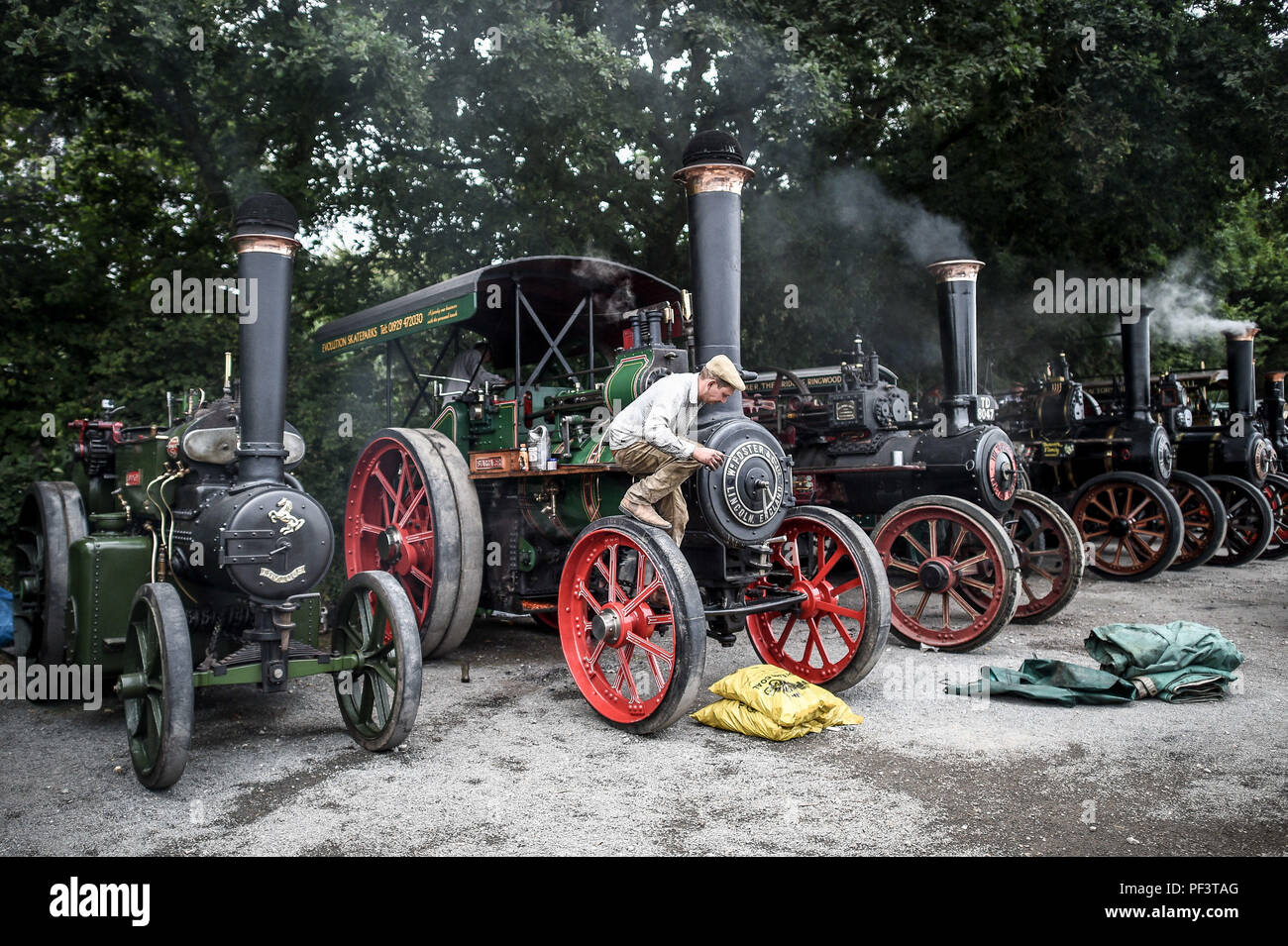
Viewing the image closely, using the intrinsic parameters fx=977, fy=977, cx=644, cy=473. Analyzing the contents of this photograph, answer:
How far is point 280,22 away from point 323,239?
2.07m

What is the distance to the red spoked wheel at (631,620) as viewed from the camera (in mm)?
3936

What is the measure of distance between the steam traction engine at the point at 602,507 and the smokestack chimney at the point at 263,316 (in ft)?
4.70

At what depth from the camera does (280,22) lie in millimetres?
7547

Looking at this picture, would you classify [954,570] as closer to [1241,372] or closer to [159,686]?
[159,686]

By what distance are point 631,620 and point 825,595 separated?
3.88 ft

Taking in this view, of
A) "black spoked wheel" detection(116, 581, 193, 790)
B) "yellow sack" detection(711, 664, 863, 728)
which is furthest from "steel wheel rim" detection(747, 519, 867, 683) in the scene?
"black spoked wheel" detection(116, 581, 193, 790)

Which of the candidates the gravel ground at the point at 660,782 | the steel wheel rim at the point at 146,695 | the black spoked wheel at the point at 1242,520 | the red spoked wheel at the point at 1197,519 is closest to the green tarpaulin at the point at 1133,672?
the gravel ground at the point at 660,782

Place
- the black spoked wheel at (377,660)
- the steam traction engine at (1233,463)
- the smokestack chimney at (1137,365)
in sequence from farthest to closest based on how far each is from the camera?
the steam traction engine at (1233,463) → the smokestack chimney at (1137,365) → the black spoked wheel at (377,660)

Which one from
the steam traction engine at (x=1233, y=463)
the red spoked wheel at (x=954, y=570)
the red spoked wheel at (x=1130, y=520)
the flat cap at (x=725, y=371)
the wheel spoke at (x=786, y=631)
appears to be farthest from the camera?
the steam traction engine at (x=1233, y=463)

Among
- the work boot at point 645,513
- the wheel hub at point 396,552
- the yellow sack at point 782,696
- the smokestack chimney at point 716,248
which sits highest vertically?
the smokestack chimney at point 716,248

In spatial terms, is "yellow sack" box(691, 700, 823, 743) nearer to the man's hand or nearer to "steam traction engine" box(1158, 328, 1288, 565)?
the man's hand

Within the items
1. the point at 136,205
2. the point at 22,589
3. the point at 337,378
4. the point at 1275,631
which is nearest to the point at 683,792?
the point at 22,589

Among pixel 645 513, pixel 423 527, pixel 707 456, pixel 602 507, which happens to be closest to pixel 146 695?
pixel 645 513

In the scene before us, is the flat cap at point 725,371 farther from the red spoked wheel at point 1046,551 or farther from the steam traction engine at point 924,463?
the red spoked wheel at point 1046,551
